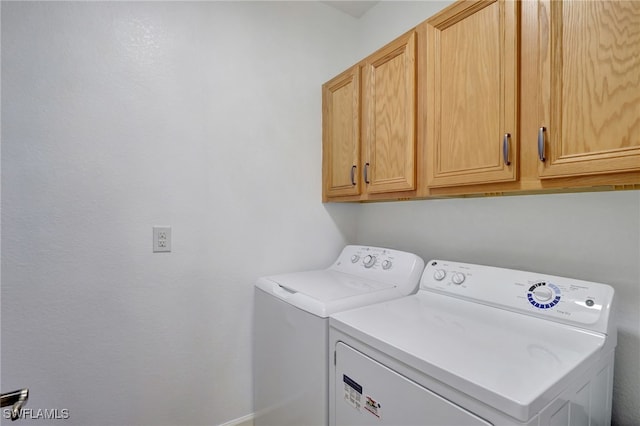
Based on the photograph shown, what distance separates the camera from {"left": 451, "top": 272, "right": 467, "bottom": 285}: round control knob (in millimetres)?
1272

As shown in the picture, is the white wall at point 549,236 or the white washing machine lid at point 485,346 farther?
the white wall at point 549,236

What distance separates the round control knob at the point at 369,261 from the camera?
1690 mm

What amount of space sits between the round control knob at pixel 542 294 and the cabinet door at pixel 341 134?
0.90 meters

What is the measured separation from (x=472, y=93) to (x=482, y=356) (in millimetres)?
896

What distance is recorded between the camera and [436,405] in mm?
750

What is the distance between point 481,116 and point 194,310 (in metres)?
1.59

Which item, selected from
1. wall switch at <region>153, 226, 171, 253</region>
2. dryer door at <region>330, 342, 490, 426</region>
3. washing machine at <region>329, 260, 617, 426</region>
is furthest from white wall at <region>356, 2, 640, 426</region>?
wall switch at <region>153, 226, 171, 253</region>

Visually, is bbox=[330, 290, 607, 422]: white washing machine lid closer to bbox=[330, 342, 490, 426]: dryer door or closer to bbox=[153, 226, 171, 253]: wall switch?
bbox=[330, 342, 490, 426]: dryer door

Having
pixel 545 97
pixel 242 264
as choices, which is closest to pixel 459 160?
pixel 545 97

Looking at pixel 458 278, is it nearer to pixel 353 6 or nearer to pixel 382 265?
pixel 382 265

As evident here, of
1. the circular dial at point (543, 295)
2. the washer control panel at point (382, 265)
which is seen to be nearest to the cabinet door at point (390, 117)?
the washer control panel at point (382, 265)

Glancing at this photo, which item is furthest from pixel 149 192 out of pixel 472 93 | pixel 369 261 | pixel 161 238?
pixel 472 93

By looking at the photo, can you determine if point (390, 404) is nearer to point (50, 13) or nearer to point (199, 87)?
point (199, 87)
